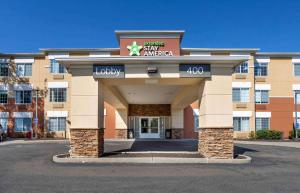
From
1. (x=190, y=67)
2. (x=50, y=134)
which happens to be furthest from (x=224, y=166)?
(x=50, y=134)

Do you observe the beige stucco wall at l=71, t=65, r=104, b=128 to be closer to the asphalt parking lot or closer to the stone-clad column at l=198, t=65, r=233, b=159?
the asphalt parking lot

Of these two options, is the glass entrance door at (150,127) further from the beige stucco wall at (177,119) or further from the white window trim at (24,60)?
the white window trim at (24,60)

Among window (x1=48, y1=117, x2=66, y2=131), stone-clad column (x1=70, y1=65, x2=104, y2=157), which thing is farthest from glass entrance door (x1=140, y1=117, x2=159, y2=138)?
stone-clad column (x1=70, y1=65, x2=104, y2=157)

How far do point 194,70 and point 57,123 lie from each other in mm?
24625

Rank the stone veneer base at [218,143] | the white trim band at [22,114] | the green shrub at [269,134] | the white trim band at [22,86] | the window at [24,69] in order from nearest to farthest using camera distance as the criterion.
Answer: the stone veneer base at [218,143]
the green shrub at [269,134]
the white trim band at [22,114]
the white trim band at [22,86]
the window at [24,69]

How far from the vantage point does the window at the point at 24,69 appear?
36031 mm

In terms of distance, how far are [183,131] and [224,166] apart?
21318mm

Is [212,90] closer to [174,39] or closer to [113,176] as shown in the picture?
[113,176]

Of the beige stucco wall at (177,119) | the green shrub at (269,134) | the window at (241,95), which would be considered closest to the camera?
the beige stucco wall at (177,119)

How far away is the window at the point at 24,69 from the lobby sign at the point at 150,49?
60.5 ft

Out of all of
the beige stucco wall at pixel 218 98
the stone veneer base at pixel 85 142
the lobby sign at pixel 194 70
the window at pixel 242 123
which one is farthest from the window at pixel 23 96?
the beige stucco wall at pixel 218 98

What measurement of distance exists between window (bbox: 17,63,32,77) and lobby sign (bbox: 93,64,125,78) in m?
24.3

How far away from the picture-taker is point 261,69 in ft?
119

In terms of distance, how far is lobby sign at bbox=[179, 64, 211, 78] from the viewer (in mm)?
14289
